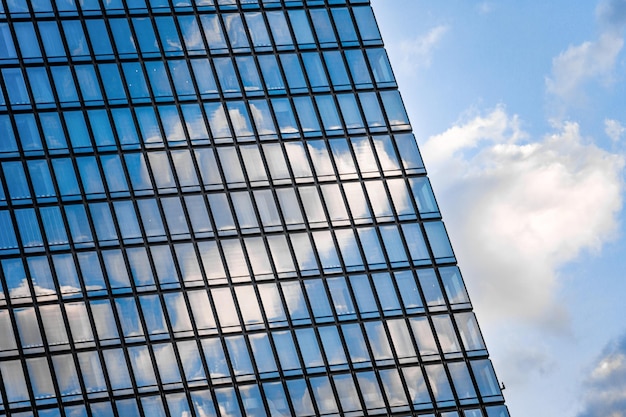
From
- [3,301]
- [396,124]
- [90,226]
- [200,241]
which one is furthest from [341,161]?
[3,301]

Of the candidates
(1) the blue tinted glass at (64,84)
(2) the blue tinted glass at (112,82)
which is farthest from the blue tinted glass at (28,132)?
(2) the blue tinted glass at (112,82)

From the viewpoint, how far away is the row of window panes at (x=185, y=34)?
283 feet

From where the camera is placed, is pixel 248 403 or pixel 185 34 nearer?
pixel 248 403

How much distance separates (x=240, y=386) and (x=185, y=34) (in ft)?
76.0

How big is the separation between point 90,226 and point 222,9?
58.3 ft

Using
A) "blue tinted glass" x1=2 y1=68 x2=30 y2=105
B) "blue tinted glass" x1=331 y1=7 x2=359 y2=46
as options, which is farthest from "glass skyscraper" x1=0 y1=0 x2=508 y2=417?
"blue tinted glass" x1=331 y1=7 x2=359 y2=46

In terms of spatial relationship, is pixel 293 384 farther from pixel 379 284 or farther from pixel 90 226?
pixel 90 226

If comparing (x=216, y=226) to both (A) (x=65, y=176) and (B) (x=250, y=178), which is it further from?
(A) (x=65, y=176)

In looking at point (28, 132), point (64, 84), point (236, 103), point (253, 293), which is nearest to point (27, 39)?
point (64, 84)

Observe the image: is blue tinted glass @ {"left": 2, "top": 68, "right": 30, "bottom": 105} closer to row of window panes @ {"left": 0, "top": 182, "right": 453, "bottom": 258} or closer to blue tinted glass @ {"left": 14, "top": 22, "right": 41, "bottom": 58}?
blue tinted glass @ {"left": 14, "top": 22, "right": 41, "bottom": 58}

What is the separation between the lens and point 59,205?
269 ft

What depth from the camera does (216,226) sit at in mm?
84125

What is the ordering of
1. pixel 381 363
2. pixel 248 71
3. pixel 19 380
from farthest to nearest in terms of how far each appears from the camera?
pixel 248 71 < pixel 381 363 < pixel 19 380

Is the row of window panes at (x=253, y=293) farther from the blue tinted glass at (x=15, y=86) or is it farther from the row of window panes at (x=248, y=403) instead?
the blue tinted glass at (x=15, y=86)
